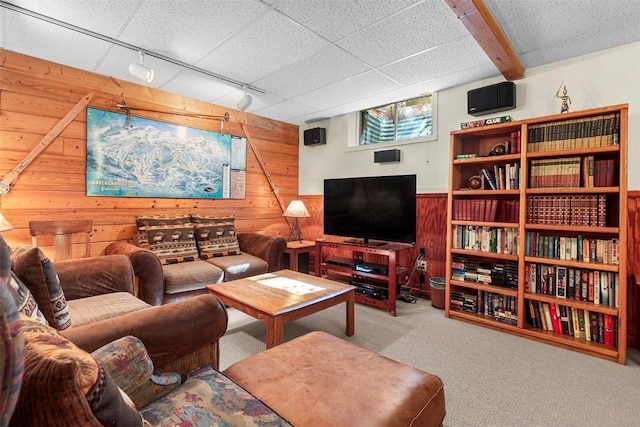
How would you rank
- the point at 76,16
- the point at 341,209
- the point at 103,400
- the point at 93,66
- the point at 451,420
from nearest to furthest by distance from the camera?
1. the point at 103,400
2. the point at 451,420
3. the point at 76,16
4. the point at 93,66
5. the point at 341,209

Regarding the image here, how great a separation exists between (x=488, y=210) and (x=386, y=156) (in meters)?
1.42

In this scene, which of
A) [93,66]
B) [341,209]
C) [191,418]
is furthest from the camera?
[341,209]

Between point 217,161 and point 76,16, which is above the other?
→ point 76,16

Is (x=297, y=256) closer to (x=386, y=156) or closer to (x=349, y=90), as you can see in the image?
(x=386, y=156)

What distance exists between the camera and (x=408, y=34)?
2.33 metres

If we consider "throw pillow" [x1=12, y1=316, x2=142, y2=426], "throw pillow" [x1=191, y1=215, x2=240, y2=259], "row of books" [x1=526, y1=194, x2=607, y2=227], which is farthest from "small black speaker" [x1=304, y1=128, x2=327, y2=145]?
"throw pillow" [x1=12, y1=316, x2=142, y2=426]

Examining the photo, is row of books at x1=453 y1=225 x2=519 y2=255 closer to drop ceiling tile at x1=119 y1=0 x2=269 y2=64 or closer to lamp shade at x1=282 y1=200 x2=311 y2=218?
lamp shade at x1=282 y1=200 x2=311 y2=218

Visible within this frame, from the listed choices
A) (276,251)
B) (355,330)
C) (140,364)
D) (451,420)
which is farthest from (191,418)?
(276,251)

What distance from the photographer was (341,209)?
3.79 meters

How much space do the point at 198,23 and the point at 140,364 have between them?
222 centimetres

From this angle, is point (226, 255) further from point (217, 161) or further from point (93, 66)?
point (93, 66)

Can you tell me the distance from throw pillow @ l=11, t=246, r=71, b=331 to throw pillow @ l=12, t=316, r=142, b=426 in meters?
1.14

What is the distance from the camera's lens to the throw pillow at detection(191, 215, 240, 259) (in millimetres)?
3455

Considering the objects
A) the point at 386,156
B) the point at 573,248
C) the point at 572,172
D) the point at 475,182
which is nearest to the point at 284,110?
the point at 386,156
